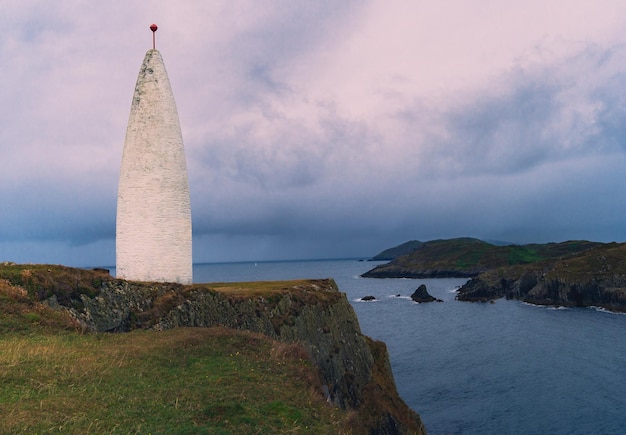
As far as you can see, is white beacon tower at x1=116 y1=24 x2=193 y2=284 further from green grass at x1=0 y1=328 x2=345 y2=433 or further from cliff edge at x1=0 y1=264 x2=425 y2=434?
green grass at x1=0 y1=328 x2=345 y2=433

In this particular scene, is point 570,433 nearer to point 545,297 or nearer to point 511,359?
point 511,359

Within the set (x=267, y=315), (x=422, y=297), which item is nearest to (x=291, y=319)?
(x=267, y=315)

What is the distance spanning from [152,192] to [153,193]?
0.26ft

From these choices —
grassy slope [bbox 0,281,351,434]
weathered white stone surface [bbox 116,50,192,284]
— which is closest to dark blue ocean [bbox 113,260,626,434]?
weathered white stone surface [bbox 116,50,192,284]

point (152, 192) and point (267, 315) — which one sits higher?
point (152, 192)

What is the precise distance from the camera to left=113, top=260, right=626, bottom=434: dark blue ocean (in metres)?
37.1

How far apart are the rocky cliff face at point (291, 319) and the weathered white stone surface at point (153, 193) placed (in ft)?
11.7

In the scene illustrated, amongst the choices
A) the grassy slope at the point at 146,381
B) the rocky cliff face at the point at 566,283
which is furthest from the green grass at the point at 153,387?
the rocky cliff face at the point at 566,283

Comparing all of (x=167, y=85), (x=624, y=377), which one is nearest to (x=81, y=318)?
(x=167, y=85)

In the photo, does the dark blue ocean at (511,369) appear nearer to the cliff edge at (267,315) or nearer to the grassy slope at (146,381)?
the cliff edge at (267,315)

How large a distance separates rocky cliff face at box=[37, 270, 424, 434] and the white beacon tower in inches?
141

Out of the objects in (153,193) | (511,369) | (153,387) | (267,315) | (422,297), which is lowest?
(511,369)

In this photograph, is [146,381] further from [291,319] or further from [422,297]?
[422,297]

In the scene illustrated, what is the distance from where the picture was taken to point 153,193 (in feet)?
90.1
